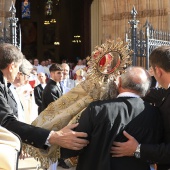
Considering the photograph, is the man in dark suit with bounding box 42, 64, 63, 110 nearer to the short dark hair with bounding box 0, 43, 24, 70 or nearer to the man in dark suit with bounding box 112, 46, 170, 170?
the short dark hair with bounding box 0, 43, 24, 70

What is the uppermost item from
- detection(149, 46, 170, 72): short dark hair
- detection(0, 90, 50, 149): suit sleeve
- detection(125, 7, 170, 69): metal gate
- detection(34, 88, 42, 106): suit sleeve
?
detection(125, 7, 170, 69): metal gate

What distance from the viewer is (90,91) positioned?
309 centimetres

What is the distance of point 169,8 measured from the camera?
14703mm

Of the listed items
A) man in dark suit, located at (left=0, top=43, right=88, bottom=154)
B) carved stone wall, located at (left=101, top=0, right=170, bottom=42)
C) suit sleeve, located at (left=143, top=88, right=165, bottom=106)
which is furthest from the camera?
carved stone wall, located at (left=101, top=0, right=170, bottom=42)

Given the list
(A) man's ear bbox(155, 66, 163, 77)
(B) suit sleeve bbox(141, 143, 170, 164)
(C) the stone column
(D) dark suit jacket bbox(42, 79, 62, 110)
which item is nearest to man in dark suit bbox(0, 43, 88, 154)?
(B) suit sleeve bbox(141, 143, 170, 164)

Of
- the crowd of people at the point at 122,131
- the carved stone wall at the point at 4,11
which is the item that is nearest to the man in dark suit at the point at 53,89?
the crowd of people at the point at 122,131

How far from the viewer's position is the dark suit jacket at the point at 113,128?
2.73 metres

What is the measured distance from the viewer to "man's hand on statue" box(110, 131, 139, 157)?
274 cm

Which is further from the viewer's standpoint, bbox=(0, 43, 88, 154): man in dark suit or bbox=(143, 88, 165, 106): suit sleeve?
bbox=(143, 88, 165, 106): suit sleeve

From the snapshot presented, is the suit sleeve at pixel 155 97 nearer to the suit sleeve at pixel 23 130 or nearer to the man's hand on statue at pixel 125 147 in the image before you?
the man's hand on statue at pixel 125 147

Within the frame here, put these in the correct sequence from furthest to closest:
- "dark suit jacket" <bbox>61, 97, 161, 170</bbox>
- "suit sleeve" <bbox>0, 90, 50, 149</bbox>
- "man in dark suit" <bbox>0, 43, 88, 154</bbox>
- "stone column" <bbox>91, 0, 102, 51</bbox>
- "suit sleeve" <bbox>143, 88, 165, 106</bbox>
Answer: "stone column" <bbox>91, 0, 102, 51</bbox> < "suit sleeve" <bbox>143, 88, 165, 106</bbox> < "suit sleeve" <bbox>0, 90, 50, 149</bbox> < "man in dark suit" <bbox>0, 43, 88, 154</bbox> < "dark suit jacket" <bbox>61, 97, 161, 170</bbox>

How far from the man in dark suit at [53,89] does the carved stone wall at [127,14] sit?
8293 mm

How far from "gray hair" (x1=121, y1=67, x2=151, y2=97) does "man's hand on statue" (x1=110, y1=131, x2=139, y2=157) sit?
33cm

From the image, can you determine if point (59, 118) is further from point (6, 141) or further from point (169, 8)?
point (169, 8)
